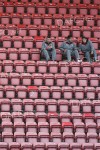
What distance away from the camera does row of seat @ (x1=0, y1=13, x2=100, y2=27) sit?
461 inches

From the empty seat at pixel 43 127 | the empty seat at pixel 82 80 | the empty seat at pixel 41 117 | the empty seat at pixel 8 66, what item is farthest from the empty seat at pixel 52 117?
the empty seat at pixel 8 66

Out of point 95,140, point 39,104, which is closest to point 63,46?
point 39,104

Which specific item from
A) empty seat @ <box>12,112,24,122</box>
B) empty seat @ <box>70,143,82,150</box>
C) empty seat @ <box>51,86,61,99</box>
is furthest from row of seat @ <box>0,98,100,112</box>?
empty seat @ <box>70,143,82,150</box>

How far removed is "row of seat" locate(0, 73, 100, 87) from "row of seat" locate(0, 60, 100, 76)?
20 centimetres

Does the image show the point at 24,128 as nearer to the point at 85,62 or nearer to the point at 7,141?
the point at 7,141

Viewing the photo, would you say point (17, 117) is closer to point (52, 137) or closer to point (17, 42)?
point (52, 137)

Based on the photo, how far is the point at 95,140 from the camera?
938 cm

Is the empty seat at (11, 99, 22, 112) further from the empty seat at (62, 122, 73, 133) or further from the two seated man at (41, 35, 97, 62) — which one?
the two seated man at (41, 35, 97, 62)

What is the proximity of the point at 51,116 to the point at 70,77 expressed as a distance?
1.02m

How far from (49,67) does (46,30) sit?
3.31 ft

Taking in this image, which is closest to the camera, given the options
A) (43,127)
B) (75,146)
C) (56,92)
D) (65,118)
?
(75,146)

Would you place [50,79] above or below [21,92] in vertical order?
above

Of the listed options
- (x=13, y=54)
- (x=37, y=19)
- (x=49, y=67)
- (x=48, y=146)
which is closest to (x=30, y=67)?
(x=49, y=67)

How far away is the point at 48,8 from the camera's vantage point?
1209 centimetres
